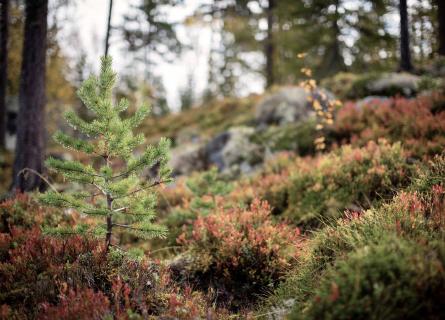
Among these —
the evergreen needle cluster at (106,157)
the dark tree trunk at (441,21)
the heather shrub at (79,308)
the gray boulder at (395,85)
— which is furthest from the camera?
the dark tree trunk at (441,21)

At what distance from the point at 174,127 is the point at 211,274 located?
1256 cm

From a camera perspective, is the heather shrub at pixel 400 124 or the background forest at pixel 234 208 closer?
the background forest at pixel 234 208

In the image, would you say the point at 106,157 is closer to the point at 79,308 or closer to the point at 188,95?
the point at 79,308

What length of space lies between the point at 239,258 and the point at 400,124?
549cm

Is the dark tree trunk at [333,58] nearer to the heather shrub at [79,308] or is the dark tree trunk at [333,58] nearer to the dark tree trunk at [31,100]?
the dark tree trunk at [31,100]

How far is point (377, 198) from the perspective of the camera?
5812mm

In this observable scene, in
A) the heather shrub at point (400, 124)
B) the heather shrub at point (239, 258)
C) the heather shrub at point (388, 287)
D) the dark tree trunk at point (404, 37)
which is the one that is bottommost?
the heather shrub at point (239, 258)

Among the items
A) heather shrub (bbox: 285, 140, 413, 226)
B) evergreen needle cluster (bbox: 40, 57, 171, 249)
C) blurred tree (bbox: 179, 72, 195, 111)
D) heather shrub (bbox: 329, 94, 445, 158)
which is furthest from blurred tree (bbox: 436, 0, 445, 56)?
blurred tree (bbox: 179, 72, 195, 111)

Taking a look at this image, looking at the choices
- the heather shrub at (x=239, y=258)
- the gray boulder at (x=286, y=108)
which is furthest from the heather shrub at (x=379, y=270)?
the gray boulder at (x=286, y=108)

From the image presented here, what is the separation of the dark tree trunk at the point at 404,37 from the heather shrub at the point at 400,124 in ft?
12.7

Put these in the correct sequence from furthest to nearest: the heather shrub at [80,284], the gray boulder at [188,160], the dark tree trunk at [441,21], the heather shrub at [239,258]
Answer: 1. the dark tree trunk at [441,21]
2. the gray boulder at [188,160]
3. the heather shrub at [239,258]
4. the heather shrub at [80,284]

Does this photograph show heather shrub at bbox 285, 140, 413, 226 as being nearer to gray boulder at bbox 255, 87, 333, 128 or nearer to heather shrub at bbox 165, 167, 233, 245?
heather shrub at bbox 165, 167, 233, 245

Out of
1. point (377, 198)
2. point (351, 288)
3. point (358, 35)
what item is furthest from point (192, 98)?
point (351, 288)

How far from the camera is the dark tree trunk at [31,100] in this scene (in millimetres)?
7516
